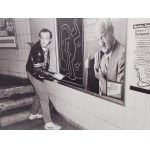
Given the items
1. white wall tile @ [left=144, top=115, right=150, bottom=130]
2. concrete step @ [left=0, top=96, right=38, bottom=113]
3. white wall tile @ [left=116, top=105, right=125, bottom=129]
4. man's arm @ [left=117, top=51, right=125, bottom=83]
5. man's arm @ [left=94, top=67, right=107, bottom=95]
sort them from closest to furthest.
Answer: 1. white wall tile @ [left=144, top=115, right=150, bottom=130]
2. man's arm @ [left=117, top=51, right=125, bottom=83]
3. white wall tile @ [left=116, top=105, right=125, bottom=129]
4. man's arm @ [left=94, top=67, right=107, bottom=95]
5. concrete step @ [left=0, top=96, right=38, bottom=113]

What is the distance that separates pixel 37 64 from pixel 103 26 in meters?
0.92

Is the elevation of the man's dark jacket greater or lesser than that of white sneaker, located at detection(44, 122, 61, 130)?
greater

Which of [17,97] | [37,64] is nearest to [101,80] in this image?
[37,64]

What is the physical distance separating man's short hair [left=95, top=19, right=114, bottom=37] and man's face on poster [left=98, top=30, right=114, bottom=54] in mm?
29

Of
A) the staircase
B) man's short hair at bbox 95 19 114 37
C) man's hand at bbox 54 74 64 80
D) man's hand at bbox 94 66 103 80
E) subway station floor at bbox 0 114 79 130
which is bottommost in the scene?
subway station floor at bbox 0 114 79 130

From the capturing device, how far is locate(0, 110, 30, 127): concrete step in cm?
263

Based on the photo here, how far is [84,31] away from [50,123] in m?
1.17

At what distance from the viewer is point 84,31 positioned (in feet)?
7.14

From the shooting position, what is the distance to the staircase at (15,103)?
2684 millimetres

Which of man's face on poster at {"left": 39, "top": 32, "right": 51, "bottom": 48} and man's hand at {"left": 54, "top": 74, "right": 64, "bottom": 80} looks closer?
man's face on poster at {"left": 39, "top": 32, "right": 51, "bottom": 48}

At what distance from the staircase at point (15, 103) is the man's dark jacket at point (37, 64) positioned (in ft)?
1.00

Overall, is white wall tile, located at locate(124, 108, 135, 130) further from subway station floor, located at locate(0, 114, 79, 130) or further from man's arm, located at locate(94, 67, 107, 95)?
subway station floor, located at locate(0, 114, 79, 130)

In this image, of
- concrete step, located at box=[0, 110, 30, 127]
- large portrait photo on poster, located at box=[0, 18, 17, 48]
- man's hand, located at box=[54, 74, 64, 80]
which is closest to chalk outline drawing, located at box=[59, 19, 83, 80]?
man's hand, located at box=[54, 74, 64, 80]
